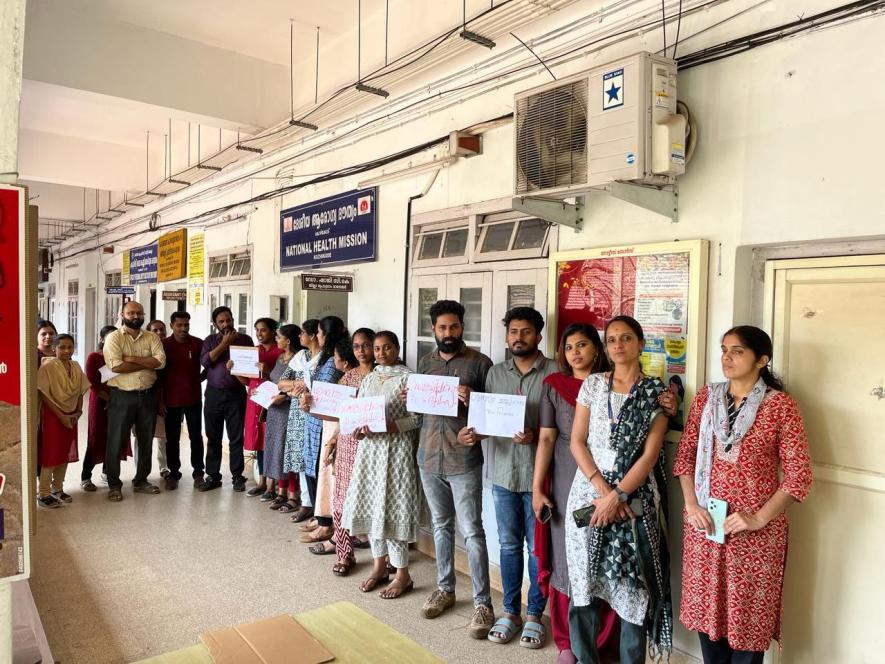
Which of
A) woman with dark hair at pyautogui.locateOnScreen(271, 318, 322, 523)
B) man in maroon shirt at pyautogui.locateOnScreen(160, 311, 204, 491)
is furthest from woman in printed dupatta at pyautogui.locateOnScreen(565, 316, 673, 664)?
man in maroon shirt at pyautogui.locateOnScreen(160, 311, 204, 491)

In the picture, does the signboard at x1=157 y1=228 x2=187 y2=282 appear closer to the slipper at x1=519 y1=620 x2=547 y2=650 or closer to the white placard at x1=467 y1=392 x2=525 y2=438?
the white placard at x1=467 y1=392 x2=525 y2=438

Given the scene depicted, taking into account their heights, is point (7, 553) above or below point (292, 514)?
above

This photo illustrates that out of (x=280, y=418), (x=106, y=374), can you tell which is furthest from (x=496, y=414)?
(x=106, y=374)

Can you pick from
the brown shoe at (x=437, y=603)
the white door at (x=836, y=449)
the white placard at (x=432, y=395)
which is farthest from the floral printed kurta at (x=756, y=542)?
the brown shoe at (x=437, y=603)

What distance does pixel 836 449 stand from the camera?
2391 mm

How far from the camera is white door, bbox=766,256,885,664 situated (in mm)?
2291

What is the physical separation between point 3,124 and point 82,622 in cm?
295

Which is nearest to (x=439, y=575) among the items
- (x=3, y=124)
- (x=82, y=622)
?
(x=82, y=622)

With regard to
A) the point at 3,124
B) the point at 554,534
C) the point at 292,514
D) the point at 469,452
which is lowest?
the point at 292,514

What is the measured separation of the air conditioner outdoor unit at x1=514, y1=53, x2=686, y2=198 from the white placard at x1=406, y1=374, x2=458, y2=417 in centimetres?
105

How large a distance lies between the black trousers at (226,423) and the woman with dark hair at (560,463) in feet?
11.2

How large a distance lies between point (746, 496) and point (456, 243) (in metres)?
2.39

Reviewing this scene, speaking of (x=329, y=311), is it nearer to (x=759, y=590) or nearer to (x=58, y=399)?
(x=58, y=399)

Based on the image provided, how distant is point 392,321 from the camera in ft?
15.1
